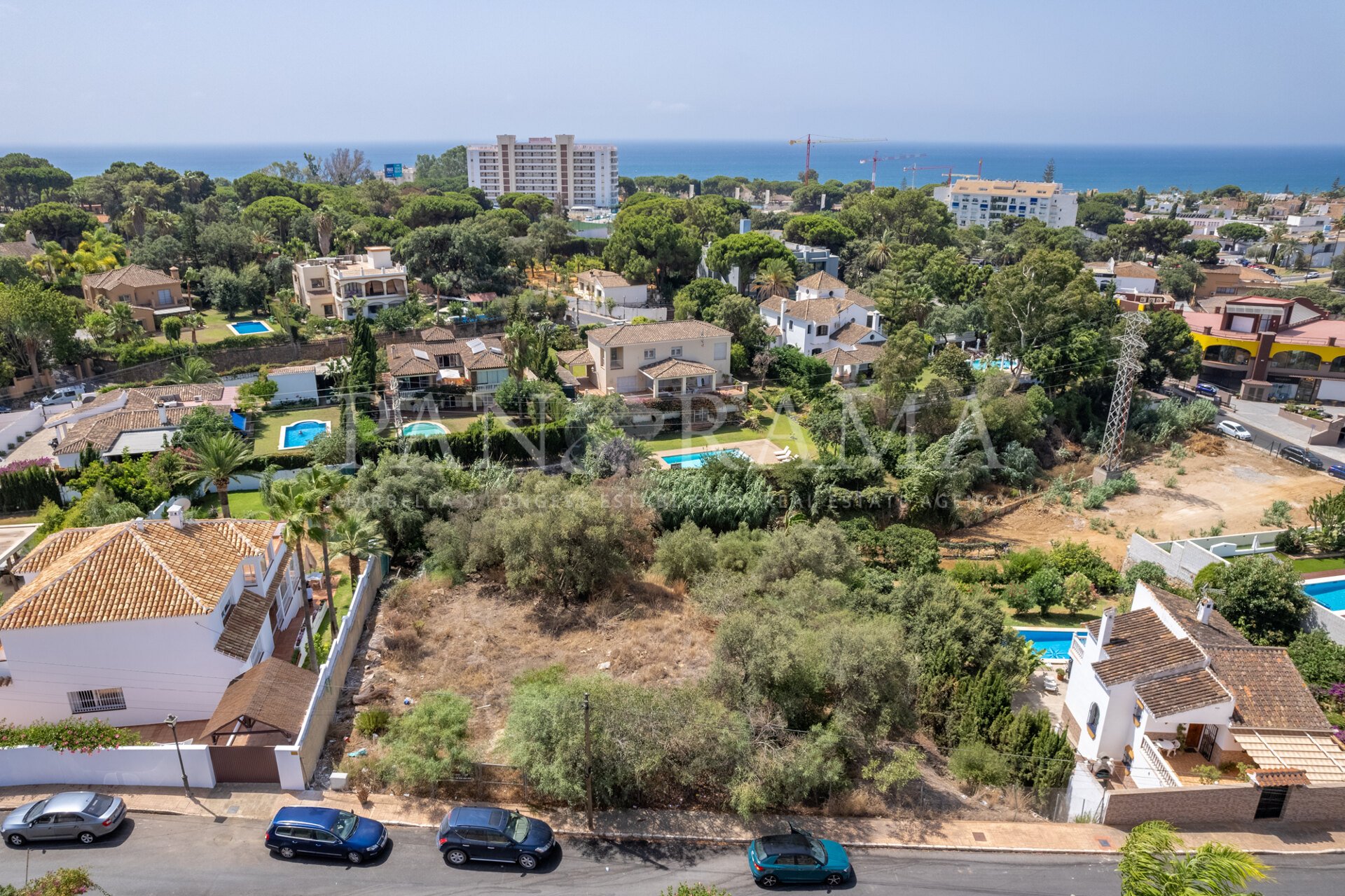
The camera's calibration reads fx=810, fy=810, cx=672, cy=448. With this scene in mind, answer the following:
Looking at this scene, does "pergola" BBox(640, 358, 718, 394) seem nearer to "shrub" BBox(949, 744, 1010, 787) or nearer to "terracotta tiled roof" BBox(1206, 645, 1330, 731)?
"shrub" BBox(949, 744, 1010, 787)

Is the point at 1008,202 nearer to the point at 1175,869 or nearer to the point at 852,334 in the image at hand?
the point at 852,334

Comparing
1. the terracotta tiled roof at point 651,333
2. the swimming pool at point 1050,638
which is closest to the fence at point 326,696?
the swimming pool at point 1050,638

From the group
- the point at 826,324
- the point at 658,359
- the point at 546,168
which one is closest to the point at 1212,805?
the point at 658,359

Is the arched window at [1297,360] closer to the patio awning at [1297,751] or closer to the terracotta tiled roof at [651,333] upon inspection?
the terracotta tiled roof at [651,333]

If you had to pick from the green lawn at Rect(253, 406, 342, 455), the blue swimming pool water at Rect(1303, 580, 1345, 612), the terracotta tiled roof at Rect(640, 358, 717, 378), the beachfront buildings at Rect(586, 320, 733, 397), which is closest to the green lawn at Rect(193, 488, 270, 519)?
the green lawn at Rect(253, 406, 342, 455)

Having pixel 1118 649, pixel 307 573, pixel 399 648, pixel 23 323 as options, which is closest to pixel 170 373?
pixel 23 323
